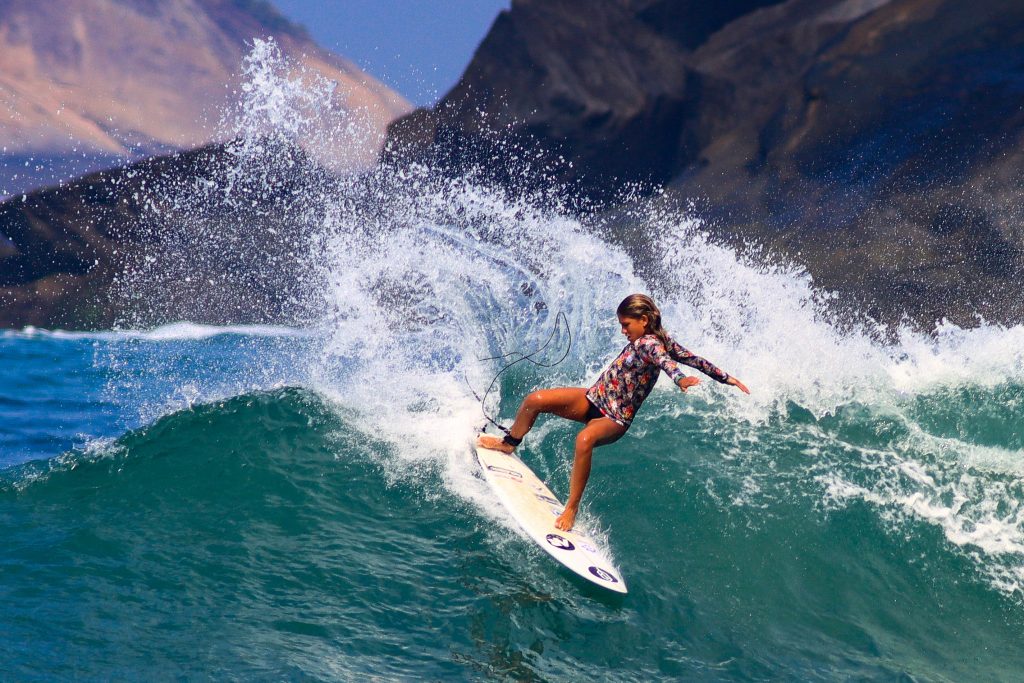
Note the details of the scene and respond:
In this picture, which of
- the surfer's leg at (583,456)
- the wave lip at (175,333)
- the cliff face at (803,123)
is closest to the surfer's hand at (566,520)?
the surfer's leg at (583,456)

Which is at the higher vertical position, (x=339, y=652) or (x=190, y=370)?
(x=190, y=370)

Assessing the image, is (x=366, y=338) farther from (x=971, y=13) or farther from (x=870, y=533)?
(x=971, y=13)

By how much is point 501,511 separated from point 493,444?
58cm

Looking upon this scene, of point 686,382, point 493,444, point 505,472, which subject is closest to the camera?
point 686,382

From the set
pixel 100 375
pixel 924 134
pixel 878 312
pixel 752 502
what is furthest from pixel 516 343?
pixel 924 134

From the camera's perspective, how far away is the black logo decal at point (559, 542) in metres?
4.93

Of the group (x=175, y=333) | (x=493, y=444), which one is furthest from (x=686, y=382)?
(x=175, y=333)

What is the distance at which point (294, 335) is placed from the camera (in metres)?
23.9

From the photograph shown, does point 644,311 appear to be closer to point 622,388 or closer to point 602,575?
point 622,388

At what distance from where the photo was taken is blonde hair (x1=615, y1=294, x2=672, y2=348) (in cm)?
507

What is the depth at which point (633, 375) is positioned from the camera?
5.20 metres

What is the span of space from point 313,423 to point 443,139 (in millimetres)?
24212

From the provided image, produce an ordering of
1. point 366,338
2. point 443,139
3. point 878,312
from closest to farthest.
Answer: point 366,338 → point 878,312 → point 443,139

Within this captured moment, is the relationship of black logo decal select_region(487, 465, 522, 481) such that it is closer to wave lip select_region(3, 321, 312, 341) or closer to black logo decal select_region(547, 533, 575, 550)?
black logo decal select_region(547, 533, 575, 550)
